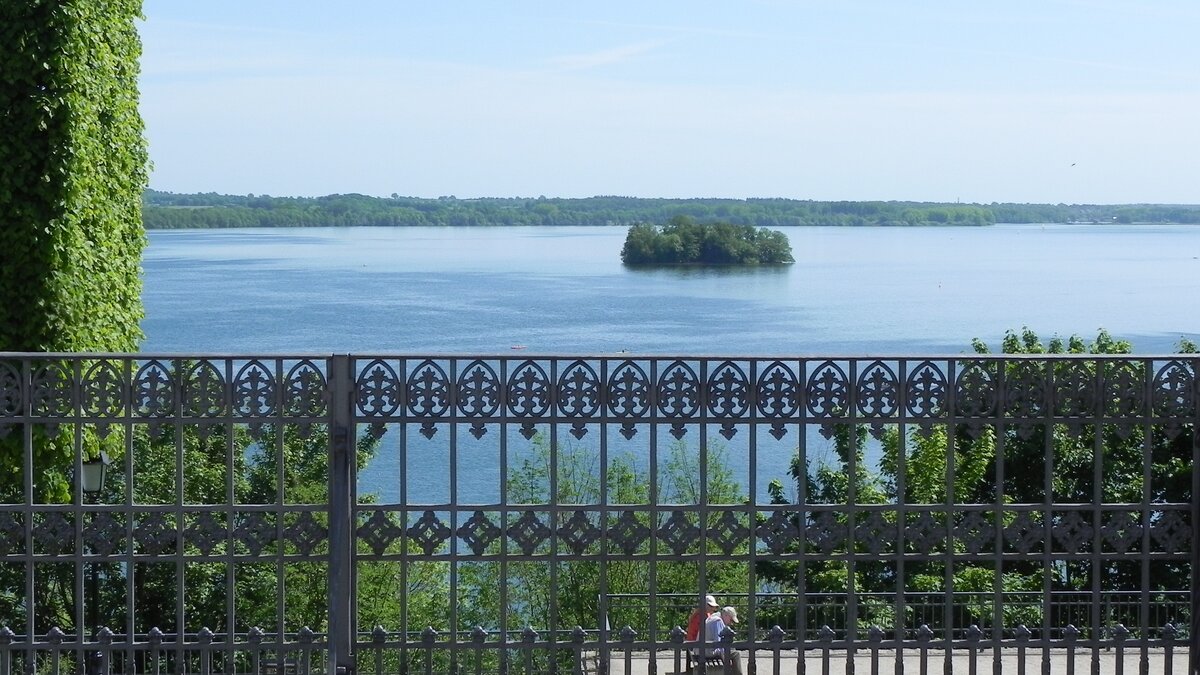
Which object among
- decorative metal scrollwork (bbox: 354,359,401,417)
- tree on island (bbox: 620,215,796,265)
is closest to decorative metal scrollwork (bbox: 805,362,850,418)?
decorative metal scrollwork (bbox: 354,359,401,417)

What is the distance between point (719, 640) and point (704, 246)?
91351 millimetres

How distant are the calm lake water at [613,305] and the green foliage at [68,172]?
20309 millimetres

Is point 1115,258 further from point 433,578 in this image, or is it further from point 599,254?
point 433,578

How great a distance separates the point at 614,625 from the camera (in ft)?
67.1

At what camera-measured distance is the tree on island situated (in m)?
97.8

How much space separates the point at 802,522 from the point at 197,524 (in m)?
2.92

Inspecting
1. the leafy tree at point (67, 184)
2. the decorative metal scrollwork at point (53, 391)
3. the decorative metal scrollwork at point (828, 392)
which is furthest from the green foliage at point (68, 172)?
the decorative metal scrollwork at point (828, 392)

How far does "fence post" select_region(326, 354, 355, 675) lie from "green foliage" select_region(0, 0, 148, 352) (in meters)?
3.78

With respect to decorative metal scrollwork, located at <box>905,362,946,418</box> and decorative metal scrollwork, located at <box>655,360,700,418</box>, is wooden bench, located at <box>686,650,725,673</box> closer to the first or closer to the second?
decorative metal scrollwork, located at <box>655,360,700,418</box>

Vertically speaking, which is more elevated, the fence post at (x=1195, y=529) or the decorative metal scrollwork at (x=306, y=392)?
the decorative metal scrollwork at (x=306, y=392)

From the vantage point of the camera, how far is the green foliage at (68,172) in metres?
9.09

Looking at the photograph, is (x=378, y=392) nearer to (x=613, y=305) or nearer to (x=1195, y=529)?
(x=1195, y=529)

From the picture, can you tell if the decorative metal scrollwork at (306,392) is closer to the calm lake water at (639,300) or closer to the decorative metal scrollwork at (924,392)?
the decorative metal scrollwork at (924,392)

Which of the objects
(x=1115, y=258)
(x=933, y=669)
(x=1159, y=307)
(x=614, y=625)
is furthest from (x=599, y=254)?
(x=933, y=669)
